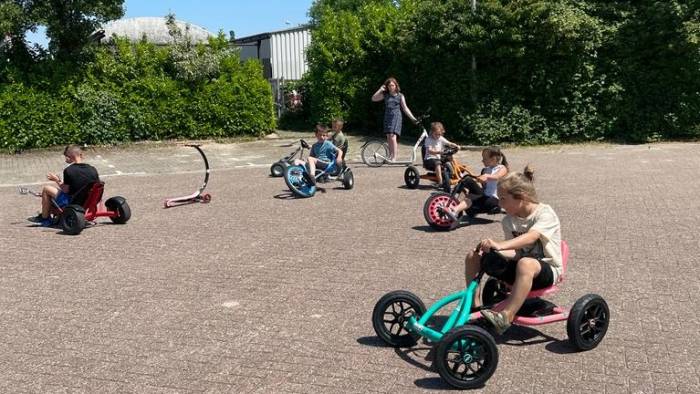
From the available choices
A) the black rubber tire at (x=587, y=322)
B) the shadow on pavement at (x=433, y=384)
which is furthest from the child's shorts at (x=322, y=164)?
the shadow on pavement at (x=433, y=384)

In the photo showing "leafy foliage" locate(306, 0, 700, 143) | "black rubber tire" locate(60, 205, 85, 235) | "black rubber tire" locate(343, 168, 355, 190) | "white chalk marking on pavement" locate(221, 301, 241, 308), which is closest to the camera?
"white chalk marking on pavement" locate(221, 301, 241, 308)

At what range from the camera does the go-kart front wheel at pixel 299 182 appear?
439 inches

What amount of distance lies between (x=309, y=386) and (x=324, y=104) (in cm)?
1726

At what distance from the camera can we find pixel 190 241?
8.38m

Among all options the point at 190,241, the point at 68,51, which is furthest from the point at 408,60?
the point at 190,241

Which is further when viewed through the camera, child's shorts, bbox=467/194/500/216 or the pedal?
child's shorts, bbox=467/194/500/216

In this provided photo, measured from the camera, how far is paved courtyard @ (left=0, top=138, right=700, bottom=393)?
4.50 meters

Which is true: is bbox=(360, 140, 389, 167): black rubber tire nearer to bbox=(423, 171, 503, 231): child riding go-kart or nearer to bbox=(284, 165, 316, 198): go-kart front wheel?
bbox=(284, 165, 316, 198): go-kart front wheel

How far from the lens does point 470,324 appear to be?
4723mm

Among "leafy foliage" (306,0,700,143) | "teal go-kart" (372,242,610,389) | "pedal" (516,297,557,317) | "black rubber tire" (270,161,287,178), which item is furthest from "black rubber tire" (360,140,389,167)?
"pedal" (516,297,557,317)

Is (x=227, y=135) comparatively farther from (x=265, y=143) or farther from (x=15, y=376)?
(x=15, y=376)

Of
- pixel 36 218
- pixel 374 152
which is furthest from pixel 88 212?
pixel 374 152

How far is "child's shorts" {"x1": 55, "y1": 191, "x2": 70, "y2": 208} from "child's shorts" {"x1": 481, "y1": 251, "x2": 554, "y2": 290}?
20.5ft

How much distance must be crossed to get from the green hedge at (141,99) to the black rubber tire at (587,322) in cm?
1601
